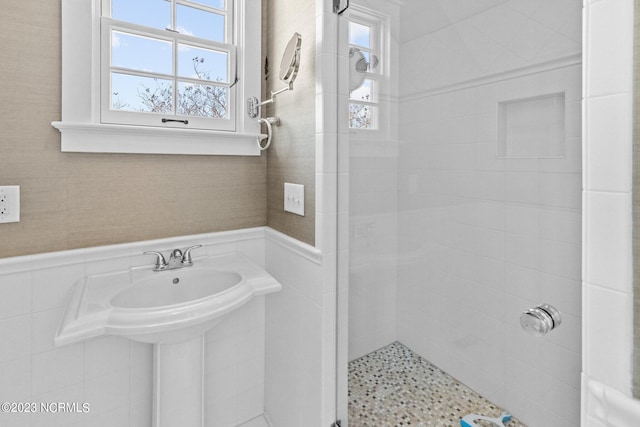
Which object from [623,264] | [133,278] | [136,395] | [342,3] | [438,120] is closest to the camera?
[623,264]

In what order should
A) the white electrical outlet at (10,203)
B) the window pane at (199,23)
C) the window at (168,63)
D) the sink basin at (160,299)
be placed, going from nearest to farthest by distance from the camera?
the sink basin at (160,299) < the white electrical outlet at (10,203) < the window at (168,63) < the window pane at (199,23)

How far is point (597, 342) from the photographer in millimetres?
629

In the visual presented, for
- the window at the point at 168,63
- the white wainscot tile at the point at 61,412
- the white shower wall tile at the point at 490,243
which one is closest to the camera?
the white shower wall tile at the point at 490,243

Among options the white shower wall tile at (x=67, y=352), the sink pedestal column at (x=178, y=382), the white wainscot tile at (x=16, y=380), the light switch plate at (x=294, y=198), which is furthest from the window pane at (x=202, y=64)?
the white wainscot tile at (x=16, y=380)

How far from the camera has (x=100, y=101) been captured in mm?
1355

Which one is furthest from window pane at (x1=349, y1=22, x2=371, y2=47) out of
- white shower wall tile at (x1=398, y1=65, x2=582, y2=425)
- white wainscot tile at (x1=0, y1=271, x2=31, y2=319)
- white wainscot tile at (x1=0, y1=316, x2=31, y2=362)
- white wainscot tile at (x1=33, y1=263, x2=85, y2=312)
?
white wainscot tile at (x1=0, y1=316, x2=31, y2=362)

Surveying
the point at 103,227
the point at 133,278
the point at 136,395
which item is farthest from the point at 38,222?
the point at 136,395

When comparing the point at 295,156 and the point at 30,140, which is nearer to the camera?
the point at 30,140

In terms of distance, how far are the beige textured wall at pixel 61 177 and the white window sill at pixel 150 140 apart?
0.04m

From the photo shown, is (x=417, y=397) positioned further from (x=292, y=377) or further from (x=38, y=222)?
(x=38, y=222)

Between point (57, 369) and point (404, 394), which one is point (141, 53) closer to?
point (57, 369)

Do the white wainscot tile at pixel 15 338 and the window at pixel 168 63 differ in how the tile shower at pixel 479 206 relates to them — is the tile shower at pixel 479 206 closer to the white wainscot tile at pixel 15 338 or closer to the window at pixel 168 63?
the window at pixel 168 63

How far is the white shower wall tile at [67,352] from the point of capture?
4.03 ft

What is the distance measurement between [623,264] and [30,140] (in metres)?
1.73
